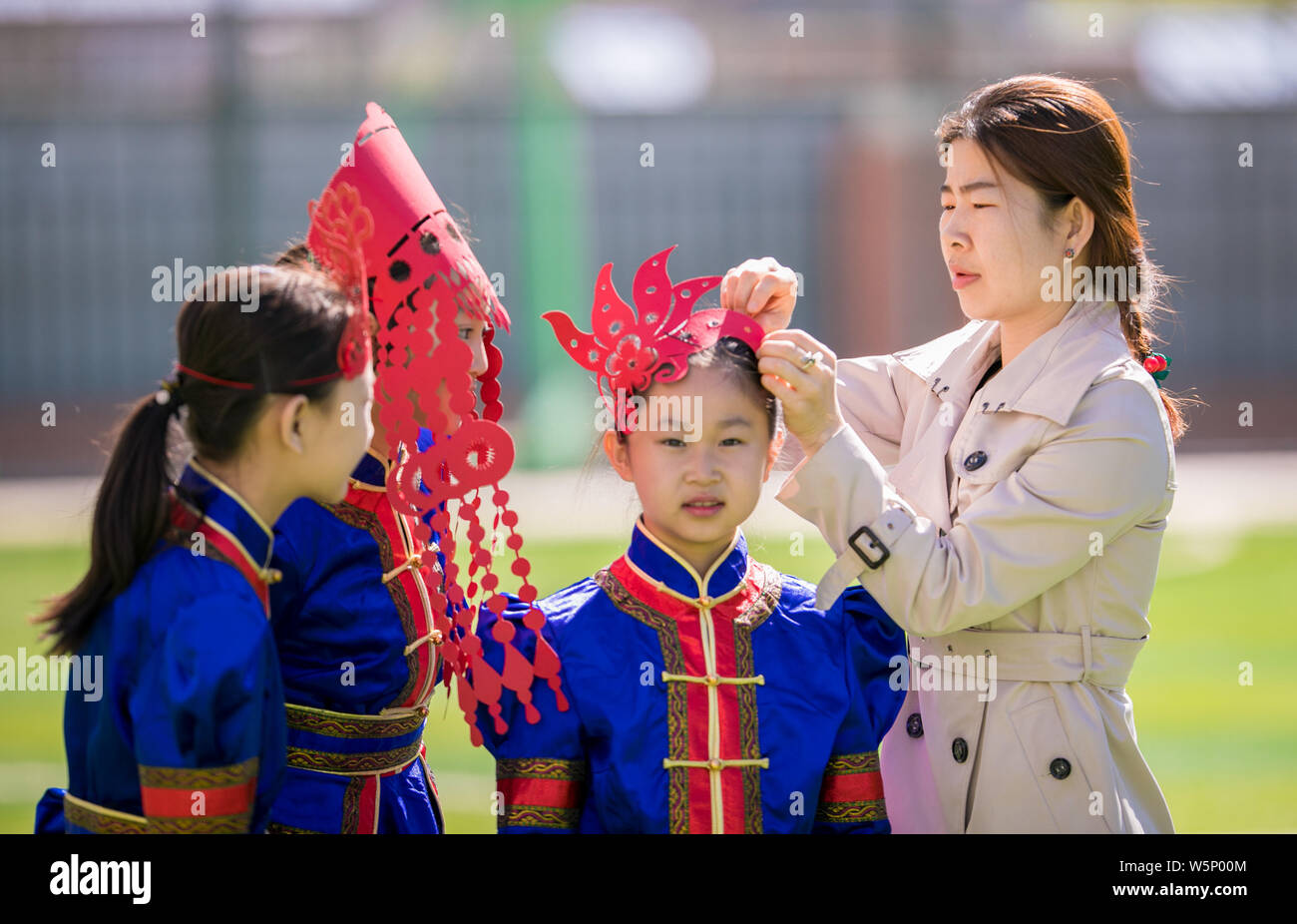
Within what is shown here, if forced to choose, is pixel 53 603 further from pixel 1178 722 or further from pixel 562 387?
pixel 562 387

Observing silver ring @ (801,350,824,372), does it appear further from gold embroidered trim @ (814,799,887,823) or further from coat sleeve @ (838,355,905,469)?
gold embroidered trim @ (814,799,887,823)

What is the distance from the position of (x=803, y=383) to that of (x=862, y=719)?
634 mm

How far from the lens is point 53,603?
2160 mm

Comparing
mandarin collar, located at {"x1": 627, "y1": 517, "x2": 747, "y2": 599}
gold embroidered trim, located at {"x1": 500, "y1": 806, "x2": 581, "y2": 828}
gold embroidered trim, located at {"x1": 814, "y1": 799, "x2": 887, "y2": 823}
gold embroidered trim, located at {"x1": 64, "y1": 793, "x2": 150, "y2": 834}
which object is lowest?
gold embroidered trim, located at {"x1": 814, "y1": 799, "x2": 887, "y2": 823}

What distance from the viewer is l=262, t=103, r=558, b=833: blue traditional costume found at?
8.05 feet

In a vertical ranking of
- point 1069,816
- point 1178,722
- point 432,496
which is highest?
point 432,496

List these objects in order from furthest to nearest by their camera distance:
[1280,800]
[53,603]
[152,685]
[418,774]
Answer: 1. [1280,800]
2. [418,774]
3. [53,603]
4. [152,685]

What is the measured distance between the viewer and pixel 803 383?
244 centimetres

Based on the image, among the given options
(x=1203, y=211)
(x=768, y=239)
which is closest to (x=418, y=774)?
(x=768, y=239)

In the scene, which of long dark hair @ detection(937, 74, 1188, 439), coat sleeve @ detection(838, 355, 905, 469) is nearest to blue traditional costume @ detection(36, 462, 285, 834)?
coat sleeve @ detection(838, 355, 905, 469)

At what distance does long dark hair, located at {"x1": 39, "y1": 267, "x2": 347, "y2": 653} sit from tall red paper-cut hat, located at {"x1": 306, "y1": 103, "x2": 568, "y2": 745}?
0.25 metres

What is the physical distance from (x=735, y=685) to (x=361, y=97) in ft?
68.0

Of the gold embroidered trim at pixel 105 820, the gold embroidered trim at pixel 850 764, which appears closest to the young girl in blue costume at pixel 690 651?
the gold embroidered trim at pixel 850 764

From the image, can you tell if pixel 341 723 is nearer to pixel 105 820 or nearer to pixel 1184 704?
pixel 105 820
